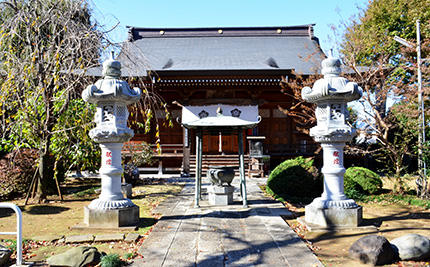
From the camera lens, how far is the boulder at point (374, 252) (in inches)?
141

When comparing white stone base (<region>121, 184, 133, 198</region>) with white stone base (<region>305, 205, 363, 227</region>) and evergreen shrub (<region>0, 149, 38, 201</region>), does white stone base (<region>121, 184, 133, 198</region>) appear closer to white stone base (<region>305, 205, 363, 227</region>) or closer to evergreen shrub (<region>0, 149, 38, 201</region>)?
evergreen shrub (<region>0, 149, 38, 201</region>)

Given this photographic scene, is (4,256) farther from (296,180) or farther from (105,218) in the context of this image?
(296,180)

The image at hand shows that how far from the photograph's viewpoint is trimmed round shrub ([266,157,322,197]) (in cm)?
816

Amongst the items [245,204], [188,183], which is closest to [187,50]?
[188,183]

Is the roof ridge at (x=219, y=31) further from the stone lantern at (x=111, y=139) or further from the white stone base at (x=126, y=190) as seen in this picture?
the stone lantern at (x=111, y=139)

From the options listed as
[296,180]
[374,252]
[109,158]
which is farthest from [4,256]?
[296,180]

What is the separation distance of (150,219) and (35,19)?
16.9ft

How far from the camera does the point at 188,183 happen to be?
36.1 ft

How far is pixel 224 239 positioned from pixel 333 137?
278 centimetres

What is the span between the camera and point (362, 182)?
8.41m

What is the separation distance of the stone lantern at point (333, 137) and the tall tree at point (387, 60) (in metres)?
3.32

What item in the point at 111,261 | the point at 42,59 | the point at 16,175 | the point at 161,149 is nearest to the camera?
the point at 111,261

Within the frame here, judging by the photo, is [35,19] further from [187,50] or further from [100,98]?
[187,50]

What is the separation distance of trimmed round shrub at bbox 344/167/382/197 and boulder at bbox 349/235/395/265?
4.82 metres
